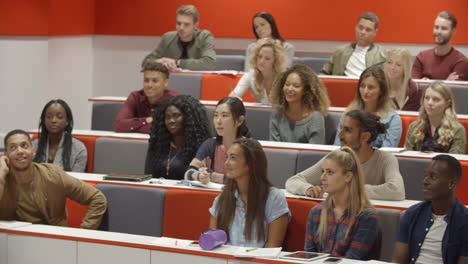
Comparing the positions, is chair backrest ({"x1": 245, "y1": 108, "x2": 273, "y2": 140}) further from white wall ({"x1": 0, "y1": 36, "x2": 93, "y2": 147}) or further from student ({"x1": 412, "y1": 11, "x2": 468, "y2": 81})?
white wall ({"x1": 0, "y1": 36, "x2": 93, "y2": 147})

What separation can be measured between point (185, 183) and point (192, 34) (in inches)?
109

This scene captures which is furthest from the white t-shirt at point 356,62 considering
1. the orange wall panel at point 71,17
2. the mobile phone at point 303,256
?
the mobile phone at point 303,256

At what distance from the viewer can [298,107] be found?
428cm

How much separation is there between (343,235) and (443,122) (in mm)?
1366

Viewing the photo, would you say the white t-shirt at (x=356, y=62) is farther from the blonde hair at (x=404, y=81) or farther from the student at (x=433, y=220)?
the student at (x=433, y=220)

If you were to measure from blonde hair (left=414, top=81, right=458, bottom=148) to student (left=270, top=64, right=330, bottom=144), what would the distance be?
1.64 feet

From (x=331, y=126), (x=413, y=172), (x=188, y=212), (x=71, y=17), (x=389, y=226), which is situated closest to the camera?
(x=389, y=226)

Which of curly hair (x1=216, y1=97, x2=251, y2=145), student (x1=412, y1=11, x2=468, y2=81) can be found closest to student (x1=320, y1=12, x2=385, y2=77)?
student (x1=412, y1=11, x2=468, y2=81)

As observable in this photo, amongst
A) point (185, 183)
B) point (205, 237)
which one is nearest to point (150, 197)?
point (185, 183)

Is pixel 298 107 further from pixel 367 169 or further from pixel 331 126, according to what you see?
pixel 367 169

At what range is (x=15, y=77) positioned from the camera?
6.57 meters

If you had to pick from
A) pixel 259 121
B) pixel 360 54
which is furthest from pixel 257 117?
pixel 360 54

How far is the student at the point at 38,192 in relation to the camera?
332 centimetres

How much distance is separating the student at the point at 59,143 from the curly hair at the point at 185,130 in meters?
0.41
